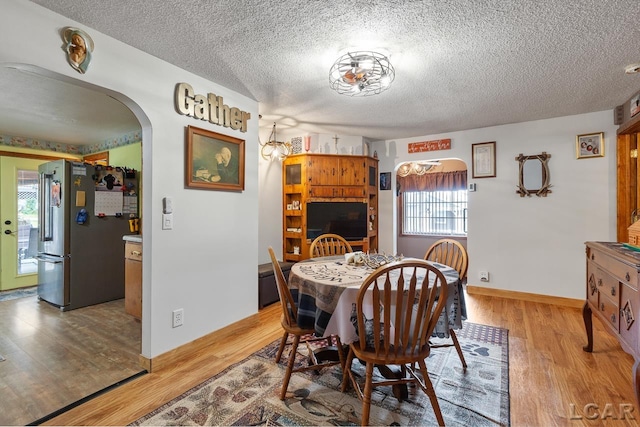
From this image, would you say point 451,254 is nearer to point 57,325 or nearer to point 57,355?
point 57,355

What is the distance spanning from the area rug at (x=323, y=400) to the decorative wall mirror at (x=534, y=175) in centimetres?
248

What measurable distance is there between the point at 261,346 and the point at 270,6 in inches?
97.9

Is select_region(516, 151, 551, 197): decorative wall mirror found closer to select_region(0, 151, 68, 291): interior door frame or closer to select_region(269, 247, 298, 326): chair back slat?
select_region(269, 247, 298, 326): chair back slat

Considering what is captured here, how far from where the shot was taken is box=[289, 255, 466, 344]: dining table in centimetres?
169

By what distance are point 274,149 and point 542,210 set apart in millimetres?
3586

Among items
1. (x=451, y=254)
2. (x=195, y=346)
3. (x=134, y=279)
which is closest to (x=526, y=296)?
(x=451, y=254)

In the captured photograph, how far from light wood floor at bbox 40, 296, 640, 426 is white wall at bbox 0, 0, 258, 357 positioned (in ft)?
0.91

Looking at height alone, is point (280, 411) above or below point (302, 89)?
below

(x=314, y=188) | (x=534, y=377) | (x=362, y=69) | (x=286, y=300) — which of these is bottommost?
(x=534, y=377)

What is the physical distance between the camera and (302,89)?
2.86 m

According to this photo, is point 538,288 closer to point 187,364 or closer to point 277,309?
point 277,309

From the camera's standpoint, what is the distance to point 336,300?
67.4 inches

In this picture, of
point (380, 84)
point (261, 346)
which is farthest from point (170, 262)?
point (380, 84)

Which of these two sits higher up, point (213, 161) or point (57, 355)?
point (213, 161)
